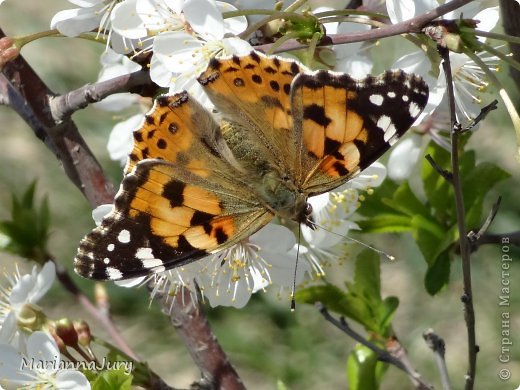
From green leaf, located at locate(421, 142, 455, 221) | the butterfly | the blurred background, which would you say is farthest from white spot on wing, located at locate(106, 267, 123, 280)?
the blurred background

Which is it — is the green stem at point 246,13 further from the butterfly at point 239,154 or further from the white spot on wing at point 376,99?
the white spot on wing at point 376,99

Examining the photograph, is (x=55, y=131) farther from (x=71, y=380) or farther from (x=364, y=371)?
(x=364, y=371)

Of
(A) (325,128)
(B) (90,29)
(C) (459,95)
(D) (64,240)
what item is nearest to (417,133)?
(C) (459,95)

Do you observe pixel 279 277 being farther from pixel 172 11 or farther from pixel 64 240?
pixel 64 240

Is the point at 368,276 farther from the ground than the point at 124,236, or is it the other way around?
the point at 124,236

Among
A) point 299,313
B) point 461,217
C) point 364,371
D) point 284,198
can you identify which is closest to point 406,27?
point 461,217

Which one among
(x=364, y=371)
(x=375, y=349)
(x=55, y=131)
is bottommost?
(x=364, y=371)
